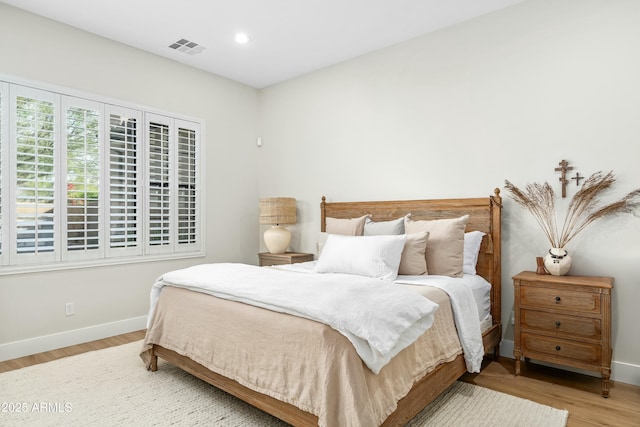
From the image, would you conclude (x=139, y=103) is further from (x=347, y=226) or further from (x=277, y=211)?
(x=347, y=226)

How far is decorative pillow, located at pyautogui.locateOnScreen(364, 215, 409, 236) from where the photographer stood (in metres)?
3.42

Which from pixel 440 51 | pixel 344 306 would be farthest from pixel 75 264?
pixel 440 51

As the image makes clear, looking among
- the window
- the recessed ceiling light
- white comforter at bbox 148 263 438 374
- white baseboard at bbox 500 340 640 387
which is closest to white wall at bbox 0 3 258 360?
the window

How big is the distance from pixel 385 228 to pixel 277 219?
1.45m

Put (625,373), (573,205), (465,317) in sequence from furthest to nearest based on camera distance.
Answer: (573,205), (625,373), (465,317)

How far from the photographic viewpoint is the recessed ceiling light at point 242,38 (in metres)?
3.66

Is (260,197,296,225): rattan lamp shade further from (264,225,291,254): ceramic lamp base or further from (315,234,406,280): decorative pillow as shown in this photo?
(315,234,406,280): decorative pillow

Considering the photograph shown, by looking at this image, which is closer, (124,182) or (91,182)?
(91,182)

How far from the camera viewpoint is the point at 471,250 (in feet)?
10.2

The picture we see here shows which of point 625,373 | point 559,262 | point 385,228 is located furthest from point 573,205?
point 385,228

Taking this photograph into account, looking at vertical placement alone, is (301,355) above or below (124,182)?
below

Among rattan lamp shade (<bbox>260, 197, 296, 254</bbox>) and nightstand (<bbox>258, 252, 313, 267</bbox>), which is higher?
rattan lamp shade (<bbox>260, 197, 296, 254</bbox>)

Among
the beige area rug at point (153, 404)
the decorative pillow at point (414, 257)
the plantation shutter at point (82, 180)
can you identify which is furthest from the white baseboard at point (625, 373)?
the plantation shutter at point (82, 180)

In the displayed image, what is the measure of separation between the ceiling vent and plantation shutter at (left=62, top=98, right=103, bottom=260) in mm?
964
